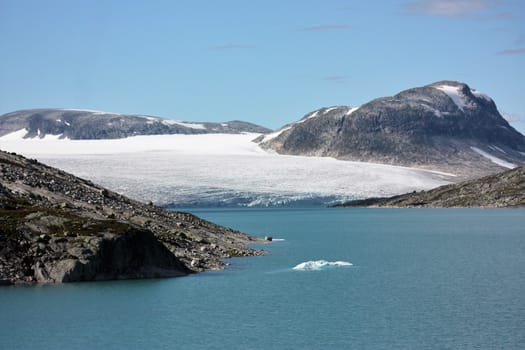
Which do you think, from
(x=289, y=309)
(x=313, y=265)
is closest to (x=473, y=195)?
(x=313, y=265)

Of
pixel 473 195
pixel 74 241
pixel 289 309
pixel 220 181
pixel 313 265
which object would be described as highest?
pixel 220 181

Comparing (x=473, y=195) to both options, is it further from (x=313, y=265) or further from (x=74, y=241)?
(x=74, y=241)

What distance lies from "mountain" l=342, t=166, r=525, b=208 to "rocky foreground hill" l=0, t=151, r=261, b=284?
125m

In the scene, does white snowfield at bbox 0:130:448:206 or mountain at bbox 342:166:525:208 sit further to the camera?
mountain at bbox 342:166:525:208

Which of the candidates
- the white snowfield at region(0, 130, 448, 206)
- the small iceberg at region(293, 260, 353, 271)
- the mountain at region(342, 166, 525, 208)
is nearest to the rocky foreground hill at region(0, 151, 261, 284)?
the small iceberg at region(293, 260, 353, 271)

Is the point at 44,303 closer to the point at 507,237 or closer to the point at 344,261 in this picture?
the point at 344,261

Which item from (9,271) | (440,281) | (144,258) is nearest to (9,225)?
(9,271)

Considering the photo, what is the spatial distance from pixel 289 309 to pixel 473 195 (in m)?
154

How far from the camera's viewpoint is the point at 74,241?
46.5 meters

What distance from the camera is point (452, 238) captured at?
8519 centimetres

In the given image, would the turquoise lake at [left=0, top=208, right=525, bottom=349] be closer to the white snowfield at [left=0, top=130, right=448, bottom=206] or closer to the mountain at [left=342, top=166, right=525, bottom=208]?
the white snowfield at [left=0, top=130, right=448, bottom=206]

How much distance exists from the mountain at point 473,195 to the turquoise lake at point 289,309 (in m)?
119

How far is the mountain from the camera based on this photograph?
585 ft

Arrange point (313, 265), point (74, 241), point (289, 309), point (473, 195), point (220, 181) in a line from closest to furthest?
1. point (289, 309)
2. point (74, 241)
3. point (313, 265)
4. point (220, 181)
5. point (473, 195)
